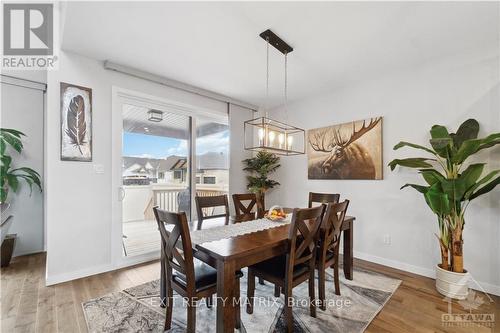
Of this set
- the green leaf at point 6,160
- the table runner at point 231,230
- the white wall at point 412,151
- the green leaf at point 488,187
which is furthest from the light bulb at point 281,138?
the green leaf at point 6,160

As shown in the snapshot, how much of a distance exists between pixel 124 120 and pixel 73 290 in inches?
82.3

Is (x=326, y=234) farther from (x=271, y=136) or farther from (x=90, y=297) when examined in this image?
(x=90, y=297)

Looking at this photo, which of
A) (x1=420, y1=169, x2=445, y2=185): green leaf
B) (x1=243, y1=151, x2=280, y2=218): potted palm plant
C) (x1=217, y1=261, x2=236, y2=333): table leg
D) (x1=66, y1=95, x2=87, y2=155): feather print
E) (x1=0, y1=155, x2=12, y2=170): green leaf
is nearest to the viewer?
(x1=217, y1=261, x2=236, y2=333): table leg

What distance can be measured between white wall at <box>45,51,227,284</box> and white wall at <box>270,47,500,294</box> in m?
3.14

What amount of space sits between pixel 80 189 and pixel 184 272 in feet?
6.56

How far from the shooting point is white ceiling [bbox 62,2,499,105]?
6.49 ft

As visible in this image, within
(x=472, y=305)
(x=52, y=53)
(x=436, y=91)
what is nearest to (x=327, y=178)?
(x=436, y=91)

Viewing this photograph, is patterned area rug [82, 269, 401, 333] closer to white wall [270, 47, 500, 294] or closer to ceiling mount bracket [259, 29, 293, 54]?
white wall [270, 47, 500, 294]

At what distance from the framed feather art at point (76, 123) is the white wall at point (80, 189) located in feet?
0.17

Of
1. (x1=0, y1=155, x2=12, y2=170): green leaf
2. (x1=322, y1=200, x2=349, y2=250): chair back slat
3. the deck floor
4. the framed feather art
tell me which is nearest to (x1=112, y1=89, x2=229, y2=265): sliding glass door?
the deck floor

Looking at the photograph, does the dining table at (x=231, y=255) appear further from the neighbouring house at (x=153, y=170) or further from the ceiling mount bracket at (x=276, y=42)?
the ceiling mount bracket at (x=276, y=42)

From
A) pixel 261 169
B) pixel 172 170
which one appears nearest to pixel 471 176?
pixel 261 169

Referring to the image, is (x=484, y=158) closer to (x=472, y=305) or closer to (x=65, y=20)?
(x=472, y=305)

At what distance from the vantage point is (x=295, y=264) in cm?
180
